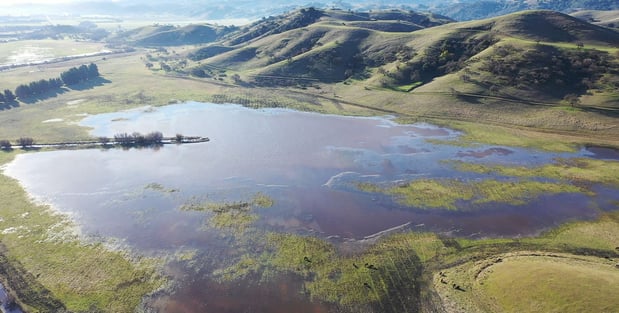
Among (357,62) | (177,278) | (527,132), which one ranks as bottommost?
(177,278)

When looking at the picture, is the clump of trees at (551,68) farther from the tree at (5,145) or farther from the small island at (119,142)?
the tree at (5,145)

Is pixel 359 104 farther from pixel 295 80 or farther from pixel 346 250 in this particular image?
pixel 346 250

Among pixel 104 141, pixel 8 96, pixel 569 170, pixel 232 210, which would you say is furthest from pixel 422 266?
pixel 8 96

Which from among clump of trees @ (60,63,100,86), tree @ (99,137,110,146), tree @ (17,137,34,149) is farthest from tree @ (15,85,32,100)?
tree @ (99,137,110,146)

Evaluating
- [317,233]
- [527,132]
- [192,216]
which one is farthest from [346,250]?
[527,132]

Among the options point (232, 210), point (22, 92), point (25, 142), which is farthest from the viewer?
point (22, 92)

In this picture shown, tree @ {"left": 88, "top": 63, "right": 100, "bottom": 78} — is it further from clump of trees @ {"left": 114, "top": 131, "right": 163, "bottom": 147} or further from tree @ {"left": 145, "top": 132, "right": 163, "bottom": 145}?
tree @ {"left": 145, "top": 132, "right": 163, "bottom": 145}

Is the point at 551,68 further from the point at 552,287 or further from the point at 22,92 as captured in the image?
the point at 22,92
